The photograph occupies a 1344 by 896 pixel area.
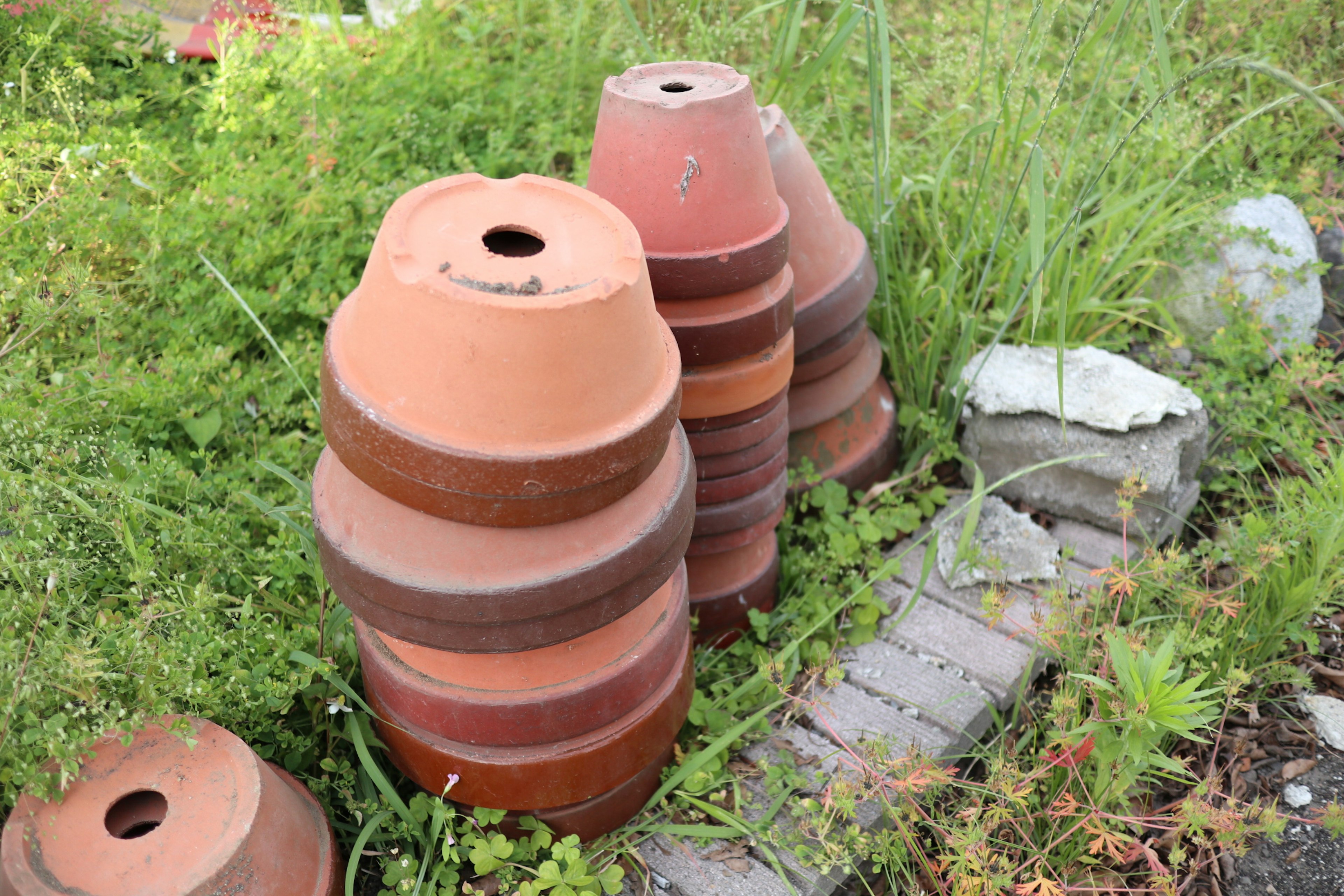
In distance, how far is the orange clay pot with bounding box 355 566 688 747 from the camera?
1847 mm

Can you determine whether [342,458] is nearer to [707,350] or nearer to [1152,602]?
[707,350]

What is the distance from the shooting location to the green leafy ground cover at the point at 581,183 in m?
1.94

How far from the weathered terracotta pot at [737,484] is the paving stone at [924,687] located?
0.54 meters

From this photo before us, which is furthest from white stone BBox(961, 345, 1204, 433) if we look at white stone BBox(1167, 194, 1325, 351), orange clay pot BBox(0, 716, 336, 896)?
orange clay pot BBox(0, 716, 336, 896)

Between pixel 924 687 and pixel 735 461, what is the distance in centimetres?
77

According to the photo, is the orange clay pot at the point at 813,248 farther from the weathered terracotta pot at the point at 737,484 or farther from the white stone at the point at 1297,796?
the white stone at the point at 1297,796

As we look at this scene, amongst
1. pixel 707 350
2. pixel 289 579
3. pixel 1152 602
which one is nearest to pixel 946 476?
pixel 1152 602

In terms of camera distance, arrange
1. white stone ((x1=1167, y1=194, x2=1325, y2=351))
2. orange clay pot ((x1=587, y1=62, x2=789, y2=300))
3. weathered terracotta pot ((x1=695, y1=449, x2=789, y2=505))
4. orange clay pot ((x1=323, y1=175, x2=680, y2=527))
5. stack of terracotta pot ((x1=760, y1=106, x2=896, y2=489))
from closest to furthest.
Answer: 1. orange clay pot ((x1=323, y1=175, x2=680, y2=527))
2. orange clay pot ((x1=587, y1=62, x2=789, y2=300))
3. weathered terracotta pot ((x1=695, y1=449, x2=789, y2=505))
4. stack of terracotta pot ((x1=760, y1=106, x2=896, y2=489))
5. white stone ((x1=1167, y1=194, x2=1325, y2=351))

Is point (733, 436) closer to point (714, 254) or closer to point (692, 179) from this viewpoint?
point (714, 254)

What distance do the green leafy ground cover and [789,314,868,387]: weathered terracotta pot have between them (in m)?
0.33

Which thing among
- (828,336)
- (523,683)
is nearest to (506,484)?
(523,683)

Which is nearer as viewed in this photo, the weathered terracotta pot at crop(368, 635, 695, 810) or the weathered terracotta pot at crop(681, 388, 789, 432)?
the weathered terracotta pot at crop(368, 635, 695, 810)

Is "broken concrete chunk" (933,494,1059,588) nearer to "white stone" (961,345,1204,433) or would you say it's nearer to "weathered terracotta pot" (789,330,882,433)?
"white stone" (961,345,1204,433)

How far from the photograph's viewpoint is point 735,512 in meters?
2.43
